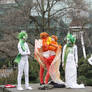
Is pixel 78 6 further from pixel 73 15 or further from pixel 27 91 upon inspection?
pixel 27 91

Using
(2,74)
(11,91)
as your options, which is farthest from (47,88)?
(2,74)

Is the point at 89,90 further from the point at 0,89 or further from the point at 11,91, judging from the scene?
the point at 0,89

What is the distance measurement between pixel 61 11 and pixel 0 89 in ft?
38.0

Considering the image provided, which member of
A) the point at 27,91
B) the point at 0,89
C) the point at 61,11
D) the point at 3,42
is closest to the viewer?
the point at 27,91

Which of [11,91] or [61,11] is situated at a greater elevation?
[61,11]

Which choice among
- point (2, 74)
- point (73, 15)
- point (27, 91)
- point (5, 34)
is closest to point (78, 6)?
point (73, 15)

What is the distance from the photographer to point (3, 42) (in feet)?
62.2

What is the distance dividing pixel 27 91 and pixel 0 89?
6.54 ft

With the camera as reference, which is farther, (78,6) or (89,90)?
(78,6)

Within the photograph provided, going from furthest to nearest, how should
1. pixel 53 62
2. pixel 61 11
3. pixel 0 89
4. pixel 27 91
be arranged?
pixel 61 11 → pixel 0 89 → pixel 53 62 → pixel 27 91

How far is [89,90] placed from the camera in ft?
31.1

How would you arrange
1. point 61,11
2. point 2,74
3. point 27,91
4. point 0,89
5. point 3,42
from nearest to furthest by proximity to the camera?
point 27,91
point 0,89
point 2,74
point 3,42
point 61,11

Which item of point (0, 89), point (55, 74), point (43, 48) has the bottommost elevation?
point (0, 89)

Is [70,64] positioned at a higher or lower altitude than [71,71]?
higher
